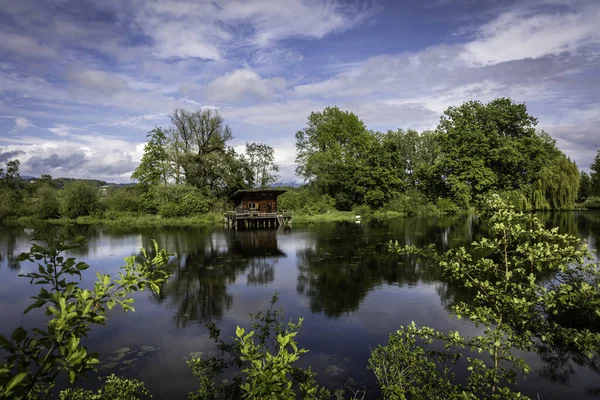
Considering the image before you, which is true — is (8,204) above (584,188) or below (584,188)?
above

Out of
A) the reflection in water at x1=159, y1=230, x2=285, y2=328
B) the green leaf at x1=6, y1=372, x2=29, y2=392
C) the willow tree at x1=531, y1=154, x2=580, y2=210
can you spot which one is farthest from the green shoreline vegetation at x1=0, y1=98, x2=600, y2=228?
the green leaf at x1=6, y1=372, x2=29, y2=392

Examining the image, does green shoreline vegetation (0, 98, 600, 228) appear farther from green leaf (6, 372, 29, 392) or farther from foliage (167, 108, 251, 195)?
green leaf (6, 372, 29, 392)

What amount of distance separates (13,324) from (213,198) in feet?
125

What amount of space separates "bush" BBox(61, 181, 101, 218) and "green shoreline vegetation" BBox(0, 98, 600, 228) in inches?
4.9

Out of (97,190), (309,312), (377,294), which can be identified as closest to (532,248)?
(309,312)

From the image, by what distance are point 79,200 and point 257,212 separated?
25450 mm

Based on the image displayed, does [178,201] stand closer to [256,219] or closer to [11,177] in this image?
[256,219]

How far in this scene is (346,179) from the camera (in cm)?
5147

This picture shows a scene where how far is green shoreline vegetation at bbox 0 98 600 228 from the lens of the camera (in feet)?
147

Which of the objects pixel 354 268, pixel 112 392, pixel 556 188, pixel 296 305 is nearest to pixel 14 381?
pixel 112 392

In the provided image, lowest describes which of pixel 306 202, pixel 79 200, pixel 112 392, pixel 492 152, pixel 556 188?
pixel 112 392

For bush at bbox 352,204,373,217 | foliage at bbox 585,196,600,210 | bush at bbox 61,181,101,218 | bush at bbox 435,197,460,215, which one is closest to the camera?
bush at bbox 352,204,373,217

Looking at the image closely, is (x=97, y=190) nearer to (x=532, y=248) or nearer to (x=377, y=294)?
(x=377, y=294)

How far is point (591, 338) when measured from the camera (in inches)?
154
